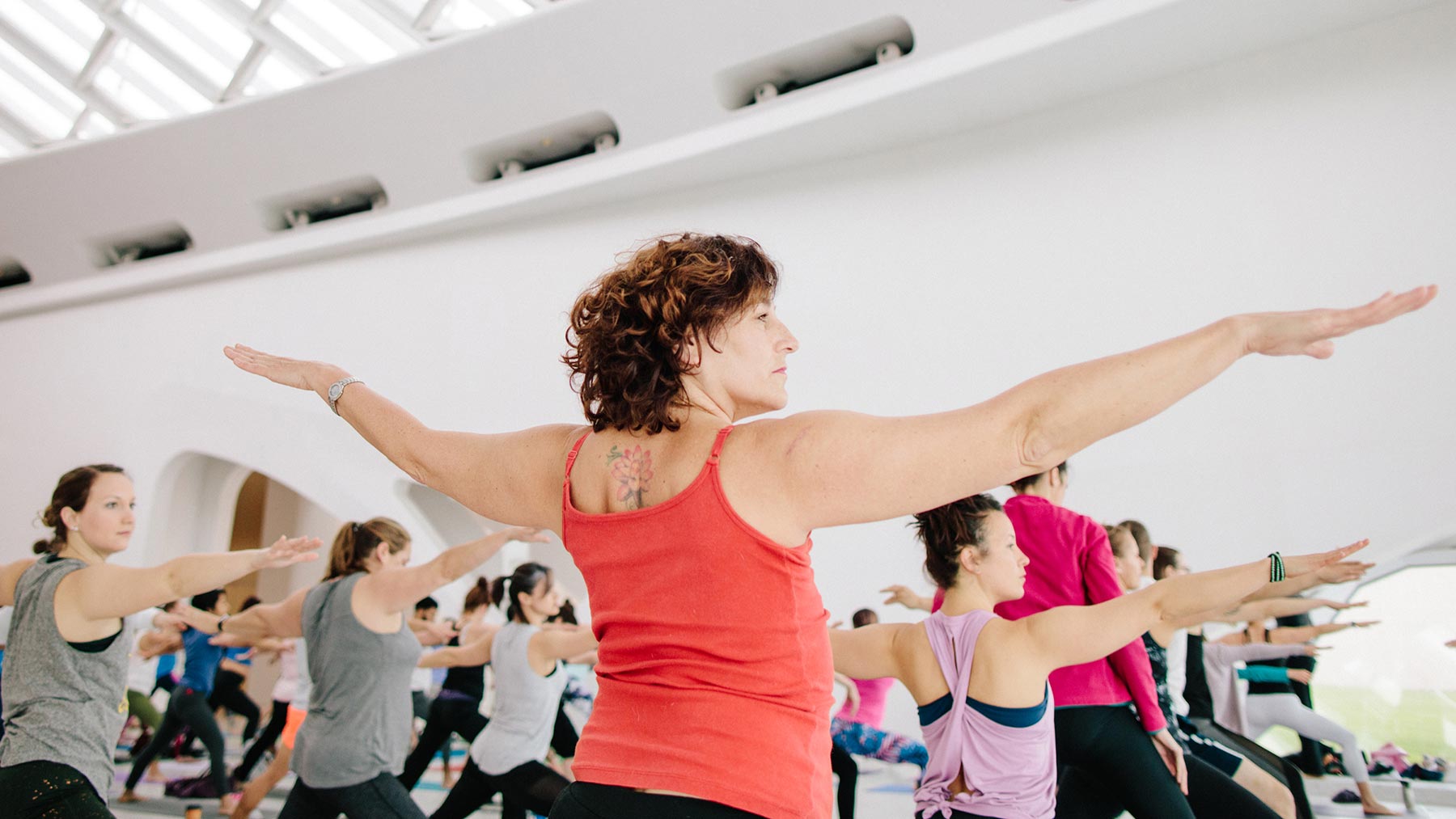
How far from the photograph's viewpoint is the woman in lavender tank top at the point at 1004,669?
2.39 meters

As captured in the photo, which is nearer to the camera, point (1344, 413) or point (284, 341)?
point (1344, 413)

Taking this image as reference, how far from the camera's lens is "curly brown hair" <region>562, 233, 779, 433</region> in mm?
1379

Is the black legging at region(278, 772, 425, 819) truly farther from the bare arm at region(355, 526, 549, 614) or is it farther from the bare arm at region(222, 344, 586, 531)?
the bare arm at region(222, 344, 586, 531)

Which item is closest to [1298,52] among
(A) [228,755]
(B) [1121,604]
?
(B) [1121,604]

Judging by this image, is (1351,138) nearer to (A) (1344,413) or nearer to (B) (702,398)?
(A) (1344,413)

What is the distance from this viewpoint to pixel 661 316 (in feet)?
4.56

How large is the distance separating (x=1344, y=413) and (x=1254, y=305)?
853mm

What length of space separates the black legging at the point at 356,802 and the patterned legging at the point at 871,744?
8.68 feet

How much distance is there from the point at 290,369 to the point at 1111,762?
8.16ft

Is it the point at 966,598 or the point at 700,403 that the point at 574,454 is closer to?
the point at 700,403

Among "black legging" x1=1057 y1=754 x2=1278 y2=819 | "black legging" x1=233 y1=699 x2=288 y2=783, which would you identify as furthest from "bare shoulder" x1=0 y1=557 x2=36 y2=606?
"black legging" x1=233 y1=699 x2=288 y2=783

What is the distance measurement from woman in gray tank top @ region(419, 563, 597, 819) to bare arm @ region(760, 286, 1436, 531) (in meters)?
2.89

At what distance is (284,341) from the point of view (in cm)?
1052

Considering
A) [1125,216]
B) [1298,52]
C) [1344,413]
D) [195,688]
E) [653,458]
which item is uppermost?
[1298,52]
